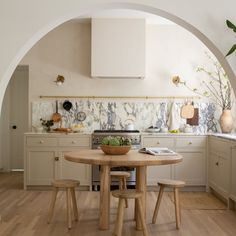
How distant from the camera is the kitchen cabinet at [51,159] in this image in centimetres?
579

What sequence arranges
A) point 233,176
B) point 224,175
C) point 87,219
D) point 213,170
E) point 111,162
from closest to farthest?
point 111,162, point 87,219, point 233,176, point 224,175, point 213,170

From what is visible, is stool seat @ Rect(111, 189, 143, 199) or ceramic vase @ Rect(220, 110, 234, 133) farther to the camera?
ceramic vase @ Rect(220, 110, 234, 133)

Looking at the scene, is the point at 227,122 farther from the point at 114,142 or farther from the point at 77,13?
the point at 77,13

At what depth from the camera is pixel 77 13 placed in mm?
3701

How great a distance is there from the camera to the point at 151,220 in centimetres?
414

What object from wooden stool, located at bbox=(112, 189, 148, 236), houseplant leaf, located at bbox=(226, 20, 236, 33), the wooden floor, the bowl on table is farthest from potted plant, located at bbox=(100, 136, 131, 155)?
houseplant leaf, located at bbox=(226, 20, 236, 33)

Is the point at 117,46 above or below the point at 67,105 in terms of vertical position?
above

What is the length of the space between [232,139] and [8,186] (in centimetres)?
357

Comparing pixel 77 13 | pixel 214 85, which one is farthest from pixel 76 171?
pixel 77 13

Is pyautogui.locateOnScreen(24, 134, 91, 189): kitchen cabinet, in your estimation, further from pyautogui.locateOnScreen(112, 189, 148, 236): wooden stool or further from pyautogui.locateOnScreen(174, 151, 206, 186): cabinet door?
pyautogui.locateOnScreen(112, 189, 148, 236): wooden stool

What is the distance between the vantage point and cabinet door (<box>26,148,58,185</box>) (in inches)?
228

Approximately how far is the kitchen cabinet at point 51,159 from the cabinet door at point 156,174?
0.92 m

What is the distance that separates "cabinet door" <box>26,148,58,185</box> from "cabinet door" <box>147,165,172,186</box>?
1.44 meters

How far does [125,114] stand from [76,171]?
1285mm
